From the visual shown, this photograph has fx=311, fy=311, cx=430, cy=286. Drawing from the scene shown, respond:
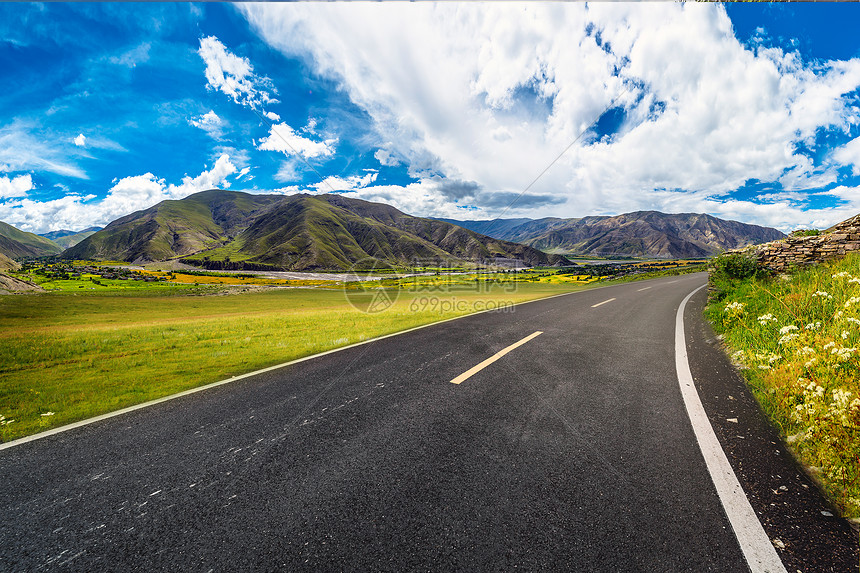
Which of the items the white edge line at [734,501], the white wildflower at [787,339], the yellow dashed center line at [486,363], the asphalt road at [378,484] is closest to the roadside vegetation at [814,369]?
the white wildflower at [787,339]

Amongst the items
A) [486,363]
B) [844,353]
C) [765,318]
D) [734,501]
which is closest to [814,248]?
[765,318]

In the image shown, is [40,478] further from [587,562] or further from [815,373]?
[815,373]

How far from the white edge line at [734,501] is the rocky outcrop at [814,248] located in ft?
36.8

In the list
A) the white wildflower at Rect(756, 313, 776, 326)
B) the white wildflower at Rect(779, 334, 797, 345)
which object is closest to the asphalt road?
the white wildflower at Rect(779, 334, 797, 345)

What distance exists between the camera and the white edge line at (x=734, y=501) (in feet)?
6.98

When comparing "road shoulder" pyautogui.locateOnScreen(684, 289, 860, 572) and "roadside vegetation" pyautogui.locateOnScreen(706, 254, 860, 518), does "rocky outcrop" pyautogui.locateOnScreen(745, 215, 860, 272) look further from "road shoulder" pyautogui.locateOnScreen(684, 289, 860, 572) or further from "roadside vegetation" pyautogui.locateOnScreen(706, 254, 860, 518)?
"road shoulder" pyautogui.locateOnScreen(684, 289, 860, 572)

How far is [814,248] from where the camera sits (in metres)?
10.8

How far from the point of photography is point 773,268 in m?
11.9

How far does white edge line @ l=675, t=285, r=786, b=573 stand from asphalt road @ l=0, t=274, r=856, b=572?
0.08 metres

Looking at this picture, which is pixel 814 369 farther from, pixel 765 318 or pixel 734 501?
pixel 734 501

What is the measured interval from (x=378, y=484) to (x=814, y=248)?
16251mm

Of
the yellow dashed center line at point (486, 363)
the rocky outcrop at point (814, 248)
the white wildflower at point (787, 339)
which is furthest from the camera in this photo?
the rocky outcrop at point (814, 248)

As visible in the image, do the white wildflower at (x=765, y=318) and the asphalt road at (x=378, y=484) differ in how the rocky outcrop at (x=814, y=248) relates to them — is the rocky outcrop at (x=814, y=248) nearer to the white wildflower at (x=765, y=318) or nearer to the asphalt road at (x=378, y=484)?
the white wildflower at (x=765, y=318)

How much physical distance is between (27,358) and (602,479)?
1311cm
